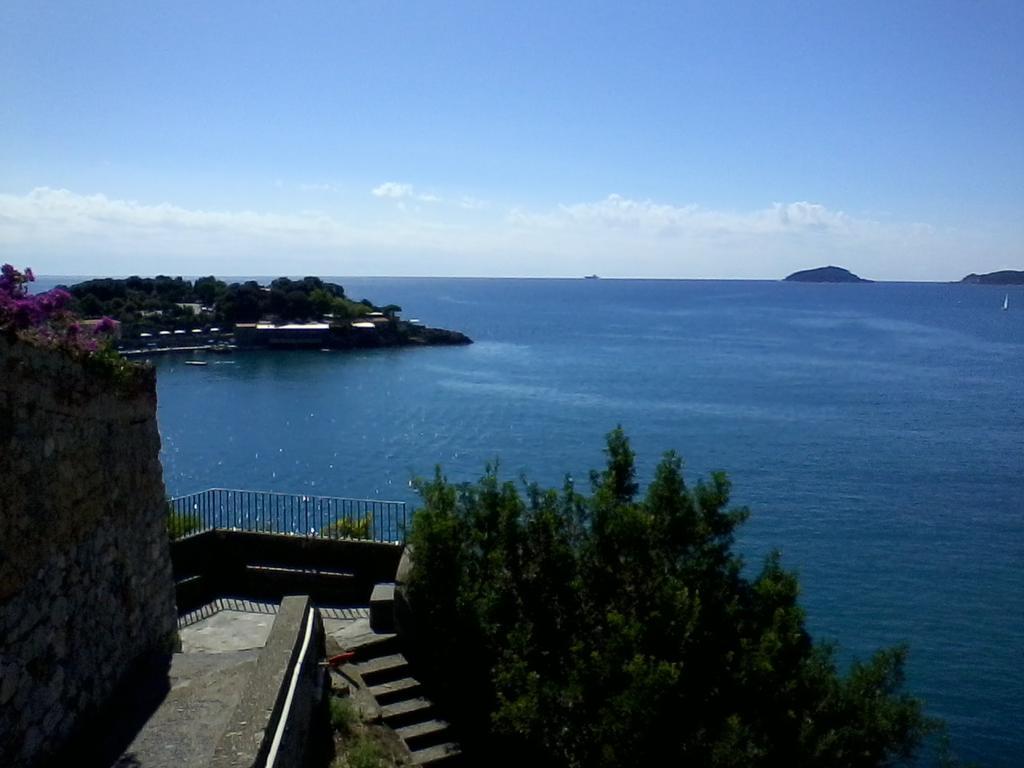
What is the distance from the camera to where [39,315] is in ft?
21.6

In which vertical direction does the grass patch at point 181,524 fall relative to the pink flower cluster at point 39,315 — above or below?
below

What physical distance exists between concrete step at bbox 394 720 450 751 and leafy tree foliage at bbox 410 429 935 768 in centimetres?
25

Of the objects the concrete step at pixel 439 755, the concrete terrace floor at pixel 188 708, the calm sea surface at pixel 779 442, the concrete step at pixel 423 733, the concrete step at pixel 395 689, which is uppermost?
the concrete terrace floor at pixel 188 708

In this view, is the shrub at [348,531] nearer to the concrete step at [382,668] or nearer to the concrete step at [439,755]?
the concrete step at [382,668]

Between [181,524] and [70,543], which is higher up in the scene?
[70,543]

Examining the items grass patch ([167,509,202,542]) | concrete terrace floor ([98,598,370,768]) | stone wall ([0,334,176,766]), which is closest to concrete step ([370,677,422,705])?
concrete terrace floor ([98,598,370,768])

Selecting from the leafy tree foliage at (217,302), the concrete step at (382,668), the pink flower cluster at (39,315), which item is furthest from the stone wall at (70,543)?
the leafy tree foliage at (217,302)

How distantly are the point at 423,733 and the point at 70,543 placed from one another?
4.25 metres

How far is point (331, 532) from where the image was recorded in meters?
14.4

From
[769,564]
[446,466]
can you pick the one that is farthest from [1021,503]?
[769,564]

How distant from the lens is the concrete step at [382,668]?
33.9 ft

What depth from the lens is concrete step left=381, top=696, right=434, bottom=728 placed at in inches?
382

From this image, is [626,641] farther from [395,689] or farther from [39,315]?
[39,315]

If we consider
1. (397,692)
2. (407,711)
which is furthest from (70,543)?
(397,692)
